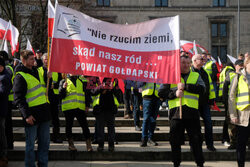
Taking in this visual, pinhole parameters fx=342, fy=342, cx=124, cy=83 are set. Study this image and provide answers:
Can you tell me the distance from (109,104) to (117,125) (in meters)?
3.19

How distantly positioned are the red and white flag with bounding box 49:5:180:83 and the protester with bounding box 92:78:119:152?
1192mm

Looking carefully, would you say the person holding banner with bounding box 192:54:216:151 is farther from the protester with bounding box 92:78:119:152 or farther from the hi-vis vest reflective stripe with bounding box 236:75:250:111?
the protester with bounding box 92:78:119:152

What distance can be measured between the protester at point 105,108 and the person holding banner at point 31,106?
1703mm

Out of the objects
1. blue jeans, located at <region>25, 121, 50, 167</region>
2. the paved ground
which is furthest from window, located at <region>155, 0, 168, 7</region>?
blue jeans, located at <region>25, 121, 50, 167</region>

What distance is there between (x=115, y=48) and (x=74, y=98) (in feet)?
5.64

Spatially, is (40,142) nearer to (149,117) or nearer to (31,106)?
(31,106)

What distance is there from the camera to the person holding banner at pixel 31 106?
5.57 meters

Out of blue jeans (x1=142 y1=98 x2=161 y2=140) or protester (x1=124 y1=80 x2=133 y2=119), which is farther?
protester (x1=124 y1=80 x2=133 y2=119)

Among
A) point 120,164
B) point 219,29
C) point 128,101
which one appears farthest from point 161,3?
point 120,164

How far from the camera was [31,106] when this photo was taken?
18.6 feet

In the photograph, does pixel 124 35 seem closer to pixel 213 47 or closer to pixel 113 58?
pixel 113 58

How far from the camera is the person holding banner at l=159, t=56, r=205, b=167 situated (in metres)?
5.82

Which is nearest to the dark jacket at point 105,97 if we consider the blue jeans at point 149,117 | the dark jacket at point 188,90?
the blue jeans at point 149,117

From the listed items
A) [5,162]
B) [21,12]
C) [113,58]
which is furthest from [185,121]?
[21,12]
